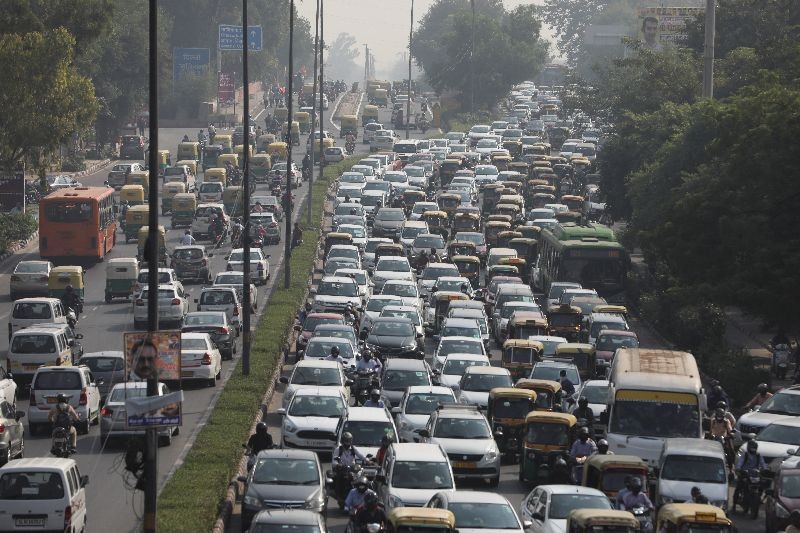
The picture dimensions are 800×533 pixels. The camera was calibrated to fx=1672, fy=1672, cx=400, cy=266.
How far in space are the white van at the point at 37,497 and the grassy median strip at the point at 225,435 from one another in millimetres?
1408

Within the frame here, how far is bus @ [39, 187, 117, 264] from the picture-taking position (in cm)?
6191

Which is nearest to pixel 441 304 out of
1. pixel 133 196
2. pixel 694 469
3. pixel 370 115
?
pixel 694 469

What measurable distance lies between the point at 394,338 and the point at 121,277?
47.8 ft

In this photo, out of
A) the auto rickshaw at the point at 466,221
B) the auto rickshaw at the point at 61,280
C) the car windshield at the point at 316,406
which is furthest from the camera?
the auto rickshaw at the point at 466,221

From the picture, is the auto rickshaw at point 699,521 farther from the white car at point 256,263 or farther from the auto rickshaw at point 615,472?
the white car at point 256,263

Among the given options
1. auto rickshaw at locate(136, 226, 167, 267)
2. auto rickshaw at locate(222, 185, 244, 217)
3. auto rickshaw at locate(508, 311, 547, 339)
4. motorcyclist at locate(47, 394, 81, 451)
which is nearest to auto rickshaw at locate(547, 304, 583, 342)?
auto rickshaw at locate(508, 311, 547, 339)

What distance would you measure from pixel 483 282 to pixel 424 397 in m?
29.4

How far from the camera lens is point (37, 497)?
79.3ft

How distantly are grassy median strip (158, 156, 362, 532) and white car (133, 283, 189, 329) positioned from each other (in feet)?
7.59

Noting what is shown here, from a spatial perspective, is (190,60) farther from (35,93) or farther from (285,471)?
(285,471)

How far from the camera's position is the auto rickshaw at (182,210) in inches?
2972

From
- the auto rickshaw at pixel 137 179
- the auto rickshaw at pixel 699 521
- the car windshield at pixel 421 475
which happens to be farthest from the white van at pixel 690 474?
the auto rickshaw at pixel 137 179

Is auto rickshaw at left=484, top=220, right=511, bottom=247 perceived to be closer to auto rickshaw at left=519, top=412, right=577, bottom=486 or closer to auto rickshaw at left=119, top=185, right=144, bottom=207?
auto rickshaw at left=119, top=185, right=144, bottom=207

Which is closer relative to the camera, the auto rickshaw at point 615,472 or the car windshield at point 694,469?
the auto rickshaw at point 615,472
